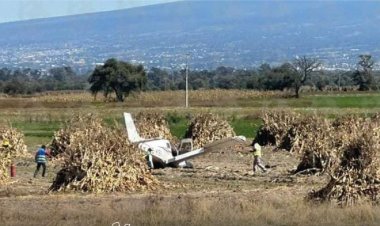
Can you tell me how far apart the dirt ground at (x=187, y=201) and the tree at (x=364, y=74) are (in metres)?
94.2

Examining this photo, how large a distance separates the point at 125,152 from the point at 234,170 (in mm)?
9388

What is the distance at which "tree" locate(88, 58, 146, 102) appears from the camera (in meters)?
118

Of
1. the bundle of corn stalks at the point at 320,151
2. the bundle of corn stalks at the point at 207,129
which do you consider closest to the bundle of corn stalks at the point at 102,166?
the bundle of corn stalks at the point at 320,151

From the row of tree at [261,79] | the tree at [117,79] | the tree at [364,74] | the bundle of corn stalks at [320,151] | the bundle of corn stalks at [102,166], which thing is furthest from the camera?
the tree at [364,74]

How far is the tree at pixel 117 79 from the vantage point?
4648 inches

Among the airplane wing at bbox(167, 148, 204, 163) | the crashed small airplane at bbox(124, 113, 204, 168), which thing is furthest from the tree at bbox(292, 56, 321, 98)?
the crashed small airplane at bbox(124, 113, 204, 168)

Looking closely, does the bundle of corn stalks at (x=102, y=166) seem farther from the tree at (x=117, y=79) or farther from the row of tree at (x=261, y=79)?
the tree at (x=117, y=79)

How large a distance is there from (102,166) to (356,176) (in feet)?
26.3

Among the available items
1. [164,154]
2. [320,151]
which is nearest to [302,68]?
[164,154]

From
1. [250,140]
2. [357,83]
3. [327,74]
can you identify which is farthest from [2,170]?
[327,74]

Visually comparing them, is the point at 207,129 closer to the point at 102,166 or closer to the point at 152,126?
the point at 152,126

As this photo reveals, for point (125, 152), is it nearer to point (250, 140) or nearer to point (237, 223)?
point (237, 223)

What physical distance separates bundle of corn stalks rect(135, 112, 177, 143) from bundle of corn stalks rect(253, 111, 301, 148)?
14.5ft

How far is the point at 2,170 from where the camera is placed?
31.2 m
